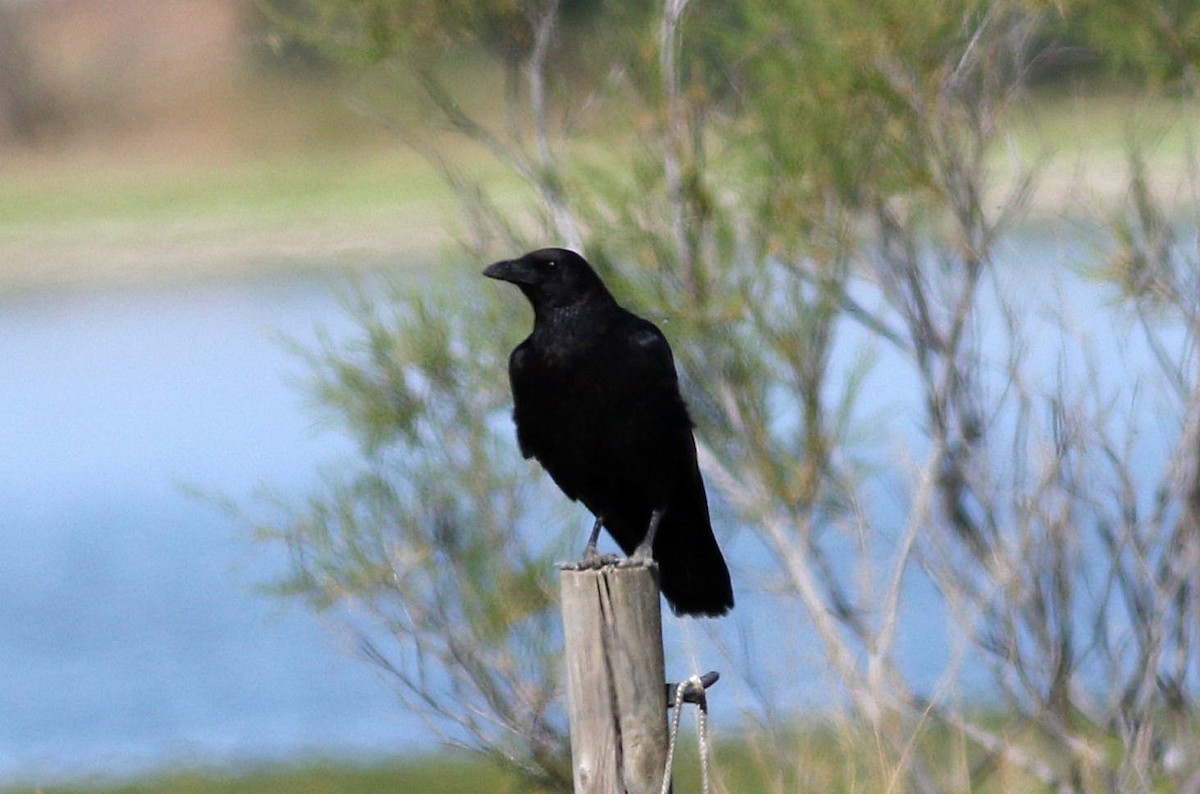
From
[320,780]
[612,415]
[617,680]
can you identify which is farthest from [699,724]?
[320,780]

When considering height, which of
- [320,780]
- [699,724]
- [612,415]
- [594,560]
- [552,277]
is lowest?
[320,780]

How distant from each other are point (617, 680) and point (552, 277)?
1.36 m

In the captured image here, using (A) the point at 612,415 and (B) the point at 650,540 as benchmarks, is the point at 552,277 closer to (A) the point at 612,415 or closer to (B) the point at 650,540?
(A) the point at 612,415

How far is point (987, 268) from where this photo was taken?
5.12 metres

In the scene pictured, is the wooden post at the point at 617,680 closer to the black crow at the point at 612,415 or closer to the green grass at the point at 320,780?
the black crow at the point at 612,415

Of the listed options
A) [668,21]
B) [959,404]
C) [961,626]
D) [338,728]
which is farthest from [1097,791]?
[338,728]

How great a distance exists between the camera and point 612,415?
4.07 meters

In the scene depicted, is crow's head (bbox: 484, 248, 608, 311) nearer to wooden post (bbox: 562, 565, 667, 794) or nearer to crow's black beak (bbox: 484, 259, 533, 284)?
crow's black beak (bbox: 484, 259, 533, 284)

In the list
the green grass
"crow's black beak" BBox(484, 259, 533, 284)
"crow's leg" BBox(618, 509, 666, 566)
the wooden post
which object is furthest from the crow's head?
the green grass

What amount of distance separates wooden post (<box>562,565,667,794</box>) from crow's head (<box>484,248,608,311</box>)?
1193 millimetres

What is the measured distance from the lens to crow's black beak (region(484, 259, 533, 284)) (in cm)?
420

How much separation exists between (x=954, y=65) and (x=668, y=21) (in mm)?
843

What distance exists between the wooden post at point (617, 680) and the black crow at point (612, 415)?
37.0 inches

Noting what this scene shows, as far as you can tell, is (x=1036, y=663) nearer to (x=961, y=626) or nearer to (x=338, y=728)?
(x=961, y=626)
